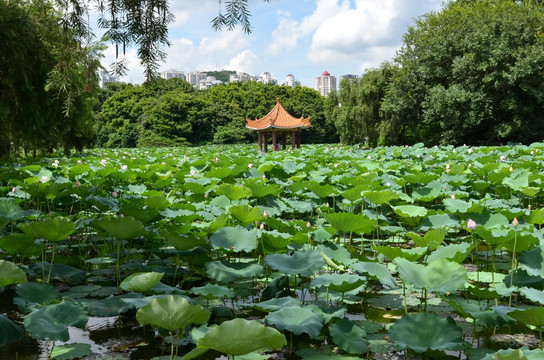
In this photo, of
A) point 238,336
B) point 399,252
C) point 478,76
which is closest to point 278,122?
Answer: point 478,76

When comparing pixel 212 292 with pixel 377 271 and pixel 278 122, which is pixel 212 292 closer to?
pixel 377 271

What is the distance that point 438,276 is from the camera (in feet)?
5.17

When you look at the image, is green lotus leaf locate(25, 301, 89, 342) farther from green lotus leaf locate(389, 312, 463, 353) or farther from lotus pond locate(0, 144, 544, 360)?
green lotus leaf locate(389, 312, 463, 353)

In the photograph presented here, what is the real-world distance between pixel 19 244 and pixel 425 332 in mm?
1843

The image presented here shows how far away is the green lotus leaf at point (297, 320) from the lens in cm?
136

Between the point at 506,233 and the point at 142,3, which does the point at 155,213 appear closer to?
the point at 142,3

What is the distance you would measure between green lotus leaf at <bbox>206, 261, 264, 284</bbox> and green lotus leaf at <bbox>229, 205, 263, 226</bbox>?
450 millimetres

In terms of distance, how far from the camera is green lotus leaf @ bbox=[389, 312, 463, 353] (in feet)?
4.54

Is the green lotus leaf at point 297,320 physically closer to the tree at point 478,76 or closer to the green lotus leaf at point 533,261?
the green lotus leaf at point 533,261

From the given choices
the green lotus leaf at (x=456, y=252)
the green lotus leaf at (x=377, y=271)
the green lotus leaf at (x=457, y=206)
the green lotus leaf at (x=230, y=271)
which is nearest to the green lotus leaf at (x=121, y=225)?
the green lotus leaf at (x=230, y=271)

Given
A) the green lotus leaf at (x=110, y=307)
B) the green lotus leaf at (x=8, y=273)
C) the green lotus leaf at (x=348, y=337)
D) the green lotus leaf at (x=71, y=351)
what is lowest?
the green lotus leaf at (x=71, y=351)

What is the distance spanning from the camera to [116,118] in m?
38.2

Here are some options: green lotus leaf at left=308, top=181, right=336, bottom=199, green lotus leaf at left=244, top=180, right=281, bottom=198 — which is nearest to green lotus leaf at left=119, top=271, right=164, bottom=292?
green lotus leaf at left=244, top=180, right=281, bottom=198

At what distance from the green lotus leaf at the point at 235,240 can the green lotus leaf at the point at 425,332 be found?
2.81 ft
